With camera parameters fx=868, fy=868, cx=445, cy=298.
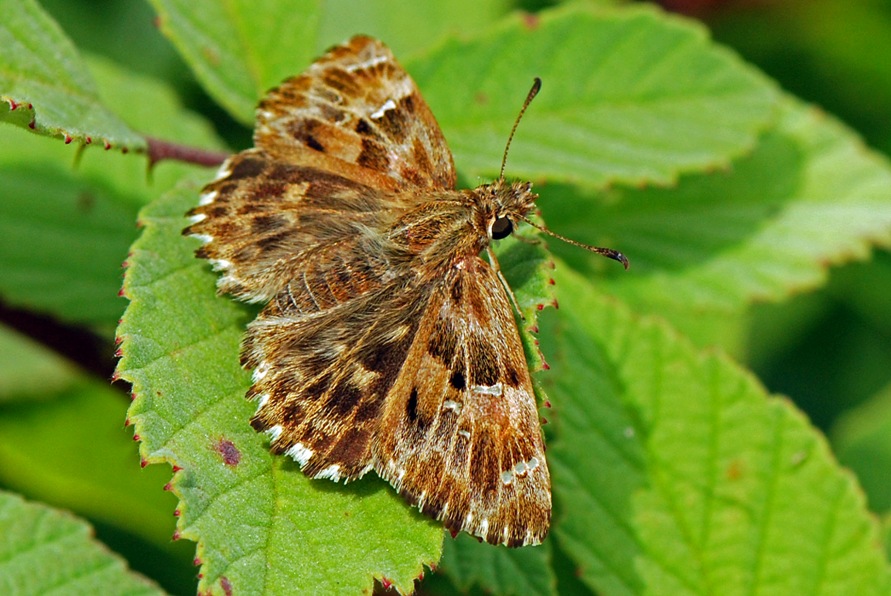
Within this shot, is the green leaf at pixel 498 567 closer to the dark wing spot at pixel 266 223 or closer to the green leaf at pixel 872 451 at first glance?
the dark wing spot at pixel 266 223

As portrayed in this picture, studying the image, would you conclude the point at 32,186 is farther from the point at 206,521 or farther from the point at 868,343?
the point at 868,343

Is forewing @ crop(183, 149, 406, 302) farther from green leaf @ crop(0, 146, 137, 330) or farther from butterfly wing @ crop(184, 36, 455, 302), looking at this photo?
green leaf @ crop(0, 146, 137, 330)

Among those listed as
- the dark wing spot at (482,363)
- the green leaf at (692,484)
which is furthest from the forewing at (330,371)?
the green leaf at (692,484)

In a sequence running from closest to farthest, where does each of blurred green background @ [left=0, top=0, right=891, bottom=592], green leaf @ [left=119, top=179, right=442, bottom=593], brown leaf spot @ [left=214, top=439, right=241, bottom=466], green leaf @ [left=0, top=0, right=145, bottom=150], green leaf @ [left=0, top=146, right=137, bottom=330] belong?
green leaf @ [left=119, top=179, right=442, bottom=593] → brown leaf spot @ [left=214, top=439, right=241, bottom=466] → green leaf @ [left=0, top=0, right=145, bottom=150] → green leaf @ [left=0, top=146, right=137, bottom=330] → blurred green background @ [left=0, top=0, right=891, bottom=592]

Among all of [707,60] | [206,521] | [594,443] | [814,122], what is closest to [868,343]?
[814,122]

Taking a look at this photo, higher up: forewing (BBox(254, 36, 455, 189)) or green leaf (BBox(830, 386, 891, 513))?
forewing (BBox(254, 36, 455, 189))

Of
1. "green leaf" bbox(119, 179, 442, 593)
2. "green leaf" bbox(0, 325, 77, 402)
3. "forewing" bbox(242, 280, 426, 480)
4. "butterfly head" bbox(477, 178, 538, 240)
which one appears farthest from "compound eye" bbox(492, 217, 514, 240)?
"green leaf" bbox(0, 325, 77, 402)

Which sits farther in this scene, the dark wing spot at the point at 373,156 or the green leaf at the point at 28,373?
the green leaf at the point at 28,373
